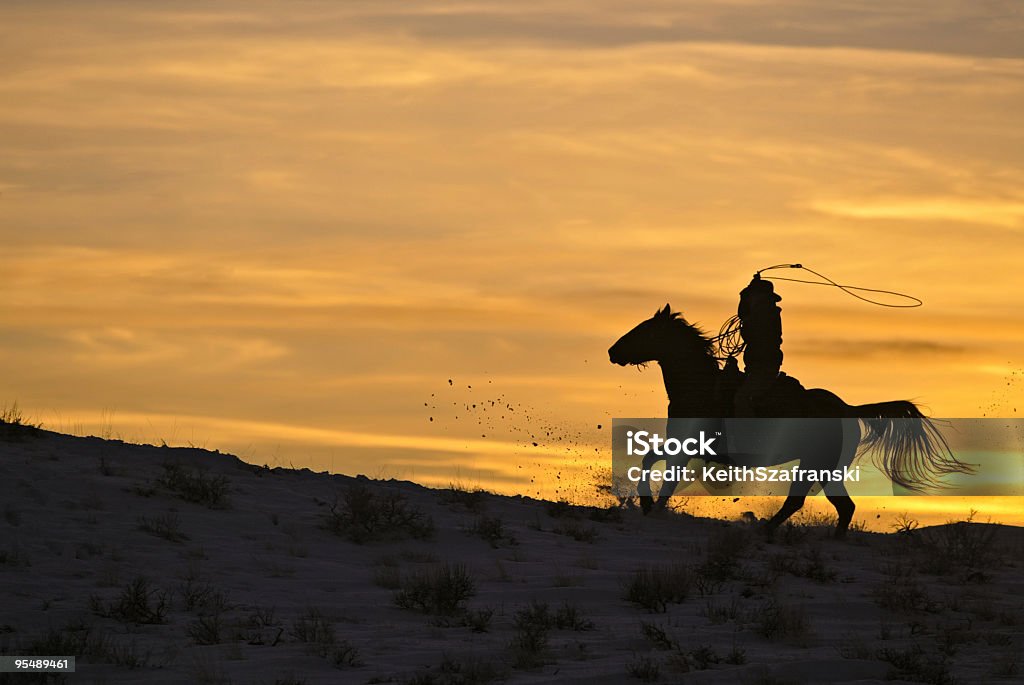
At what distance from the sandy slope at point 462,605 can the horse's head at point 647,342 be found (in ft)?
7.92

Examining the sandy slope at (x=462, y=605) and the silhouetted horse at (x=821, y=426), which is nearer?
the sandy slope at (x=462, y=605)

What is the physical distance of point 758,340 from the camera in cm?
1881

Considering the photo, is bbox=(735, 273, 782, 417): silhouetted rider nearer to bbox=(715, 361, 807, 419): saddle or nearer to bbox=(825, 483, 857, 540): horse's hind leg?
bbox=(715, 361, 807, 419): saddle

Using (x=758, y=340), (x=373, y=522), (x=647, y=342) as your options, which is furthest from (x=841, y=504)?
(x=373, y=522)

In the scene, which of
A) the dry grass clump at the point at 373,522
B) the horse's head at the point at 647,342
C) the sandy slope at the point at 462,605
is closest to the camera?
the sandy slope at the point at 462,605

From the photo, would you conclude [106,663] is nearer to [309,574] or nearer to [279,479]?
[309,574]

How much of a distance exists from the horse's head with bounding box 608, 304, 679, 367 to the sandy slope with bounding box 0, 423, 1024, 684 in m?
2.41

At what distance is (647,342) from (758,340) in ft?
7.92

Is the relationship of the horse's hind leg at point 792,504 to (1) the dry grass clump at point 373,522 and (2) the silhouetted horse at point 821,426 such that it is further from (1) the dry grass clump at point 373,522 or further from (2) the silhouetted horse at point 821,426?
(1) the dry grass clump at point 373,522

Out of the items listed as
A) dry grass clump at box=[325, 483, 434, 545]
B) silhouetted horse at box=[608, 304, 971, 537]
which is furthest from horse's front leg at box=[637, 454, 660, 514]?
dry grass clump at box=[325, 483, 434, 545]

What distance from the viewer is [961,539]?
18.2 m

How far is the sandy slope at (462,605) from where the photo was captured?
10.1 m

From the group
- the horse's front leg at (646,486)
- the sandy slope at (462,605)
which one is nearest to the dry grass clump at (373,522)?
the sandy slope at (462,605)

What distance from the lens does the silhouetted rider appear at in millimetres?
18641
